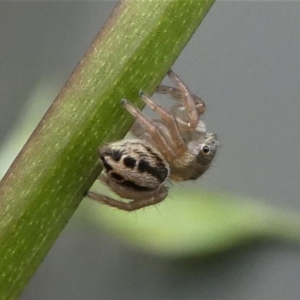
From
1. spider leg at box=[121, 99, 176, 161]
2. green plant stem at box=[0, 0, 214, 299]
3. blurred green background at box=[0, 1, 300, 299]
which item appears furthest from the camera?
blurred green background at box=[0, 1, 300, 299]

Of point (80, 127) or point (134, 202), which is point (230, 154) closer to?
point (134, 202)

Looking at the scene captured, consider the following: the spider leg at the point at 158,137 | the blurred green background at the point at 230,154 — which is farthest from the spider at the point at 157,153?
the blurred green background at the point at 230,154

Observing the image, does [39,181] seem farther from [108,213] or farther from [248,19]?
[248,19]

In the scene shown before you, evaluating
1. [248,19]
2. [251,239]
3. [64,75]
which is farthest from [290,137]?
[64,75]

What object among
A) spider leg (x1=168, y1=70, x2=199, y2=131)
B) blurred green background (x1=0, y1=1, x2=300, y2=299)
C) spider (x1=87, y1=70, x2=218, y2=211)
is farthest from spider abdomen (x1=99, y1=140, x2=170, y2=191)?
blurred green background (x1=0, y1=1, x2=300, y2=299)

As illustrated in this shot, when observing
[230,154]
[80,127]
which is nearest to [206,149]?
[80,127]

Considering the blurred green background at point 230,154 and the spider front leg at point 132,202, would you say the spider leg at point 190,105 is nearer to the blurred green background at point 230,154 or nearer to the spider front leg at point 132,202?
the spider front leg at point 132,202

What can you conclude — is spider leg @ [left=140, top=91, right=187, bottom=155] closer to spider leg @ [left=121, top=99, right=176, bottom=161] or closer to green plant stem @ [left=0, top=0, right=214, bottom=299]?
spider leg @ [left=121, top=99, right=176, bottom=161]

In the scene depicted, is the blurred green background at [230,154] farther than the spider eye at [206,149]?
Yes
